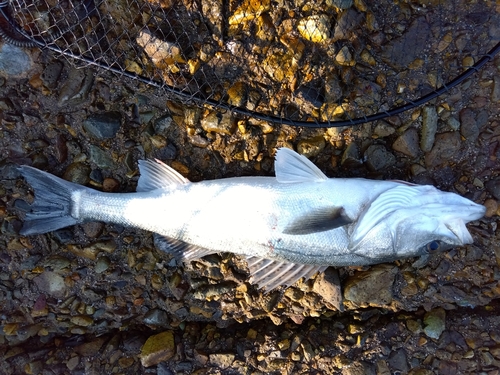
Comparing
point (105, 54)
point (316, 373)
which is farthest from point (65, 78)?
point (316, 373)

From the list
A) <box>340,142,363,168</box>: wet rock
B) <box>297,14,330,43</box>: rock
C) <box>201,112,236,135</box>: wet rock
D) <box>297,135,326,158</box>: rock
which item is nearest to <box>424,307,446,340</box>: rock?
<box>340,142,363,168</box>: wet rock

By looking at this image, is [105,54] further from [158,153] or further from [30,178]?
[30,178]

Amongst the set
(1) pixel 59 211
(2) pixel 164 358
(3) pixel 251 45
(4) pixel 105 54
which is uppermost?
(3) pixel 251 45

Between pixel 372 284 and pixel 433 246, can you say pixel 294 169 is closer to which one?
pixel 433 246

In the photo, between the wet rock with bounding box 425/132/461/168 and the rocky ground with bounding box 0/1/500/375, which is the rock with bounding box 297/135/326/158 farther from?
the wet rock with bounding box 425/132/461/168

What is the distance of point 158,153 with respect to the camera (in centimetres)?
328

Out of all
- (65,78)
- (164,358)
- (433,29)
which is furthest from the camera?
(164,358)

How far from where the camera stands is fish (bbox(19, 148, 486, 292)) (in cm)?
273

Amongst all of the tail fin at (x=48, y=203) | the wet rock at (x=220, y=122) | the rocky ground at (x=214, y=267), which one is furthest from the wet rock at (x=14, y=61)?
the wet rock at (x=220, y=122)

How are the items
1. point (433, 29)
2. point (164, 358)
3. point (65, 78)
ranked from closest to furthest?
1. point (433, 29)
2. point (65, 78)
3. point (164, 358)

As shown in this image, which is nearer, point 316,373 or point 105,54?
point 105,54

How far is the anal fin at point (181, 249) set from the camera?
122 inches

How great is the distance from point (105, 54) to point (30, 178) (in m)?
1.23

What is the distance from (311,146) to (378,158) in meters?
0.57
